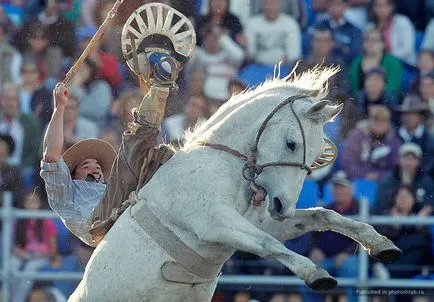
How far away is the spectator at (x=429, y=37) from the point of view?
10477 millimetres

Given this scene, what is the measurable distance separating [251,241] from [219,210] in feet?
0.81

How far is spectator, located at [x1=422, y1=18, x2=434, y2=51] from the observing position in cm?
1048

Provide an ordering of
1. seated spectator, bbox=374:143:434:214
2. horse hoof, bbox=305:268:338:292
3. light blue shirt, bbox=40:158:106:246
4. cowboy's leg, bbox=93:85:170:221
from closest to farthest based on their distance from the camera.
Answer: horse hoof, bbox=305:268:338:292 < cowboy's leg, bbox=93:85:170:221 < light blue shirt, bbox=40:158:106:246 < seated spectator, bbox=374:143:434:214

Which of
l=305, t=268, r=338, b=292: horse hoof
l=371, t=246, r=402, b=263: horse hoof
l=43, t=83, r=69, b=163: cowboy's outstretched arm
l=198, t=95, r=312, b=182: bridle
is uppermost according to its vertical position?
l=43, t=83, r=69, b=163: cowboy's outstretched arm

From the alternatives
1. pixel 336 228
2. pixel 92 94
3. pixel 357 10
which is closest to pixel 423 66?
pixel 357 10

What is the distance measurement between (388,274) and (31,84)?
3406 mm

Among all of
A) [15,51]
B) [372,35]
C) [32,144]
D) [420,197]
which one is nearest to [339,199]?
[420,197]

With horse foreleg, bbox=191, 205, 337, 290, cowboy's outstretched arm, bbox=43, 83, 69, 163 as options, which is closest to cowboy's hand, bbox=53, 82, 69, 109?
cowboy's outstretched arm, bbox=43, 83, 69, 163

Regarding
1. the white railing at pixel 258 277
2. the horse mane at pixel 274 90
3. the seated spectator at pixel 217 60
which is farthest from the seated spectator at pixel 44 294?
the horse mane at pixel 274 90

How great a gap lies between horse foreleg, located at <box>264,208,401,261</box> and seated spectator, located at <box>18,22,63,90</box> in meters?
4.36

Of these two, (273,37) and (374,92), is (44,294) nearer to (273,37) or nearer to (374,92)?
(273,37)

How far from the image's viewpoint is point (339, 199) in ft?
31.7

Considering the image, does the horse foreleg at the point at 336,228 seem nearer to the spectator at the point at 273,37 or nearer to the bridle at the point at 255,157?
the bridle at the point at 255,157

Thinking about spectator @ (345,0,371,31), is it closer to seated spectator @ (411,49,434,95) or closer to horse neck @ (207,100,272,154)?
seated spectator @ (411,49,434,95)
